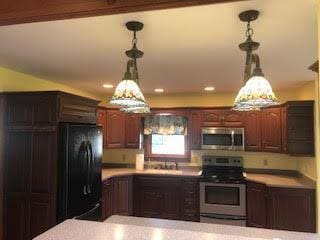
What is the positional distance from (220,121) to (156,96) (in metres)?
1.34

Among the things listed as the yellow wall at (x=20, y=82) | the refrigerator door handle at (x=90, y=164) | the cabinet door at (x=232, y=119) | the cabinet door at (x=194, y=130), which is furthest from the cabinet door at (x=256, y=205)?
the yellow wall at (x=20, y=82)

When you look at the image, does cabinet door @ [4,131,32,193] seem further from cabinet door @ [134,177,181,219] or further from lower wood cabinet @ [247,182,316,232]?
lower wood cabinet @ [247,182,316,232]

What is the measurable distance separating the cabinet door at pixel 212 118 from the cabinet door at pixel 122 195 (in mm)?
1611

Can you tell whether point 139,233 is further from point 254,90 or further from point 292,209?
point 292,209

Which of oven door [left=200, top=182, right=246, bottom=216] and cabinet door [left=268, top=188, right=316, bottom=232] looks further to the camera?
oven door [left=200, top=182, right=246, bottom=216]

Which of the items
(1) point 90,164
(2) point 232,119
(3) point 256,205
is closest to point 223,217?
(3) point 256,205

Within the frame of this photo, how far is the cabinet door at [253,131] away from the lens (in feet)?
15.0

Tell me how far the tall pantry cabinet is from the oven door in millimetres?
2352

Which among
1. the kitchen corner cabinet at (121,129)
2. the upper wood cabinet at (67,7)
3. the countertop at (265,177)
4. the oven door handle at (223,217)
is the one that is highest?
the upper wood cabinet at (67,7)

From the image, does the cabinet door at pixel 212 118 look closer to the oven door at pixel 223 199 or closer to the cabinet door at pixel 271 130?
the cabinet door at pixel 271 130

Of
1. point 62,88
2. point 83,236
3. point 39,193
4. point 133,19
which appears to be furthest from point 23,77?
point 83,236

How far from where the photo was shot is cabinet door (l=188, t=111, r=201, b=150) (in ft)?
16.1

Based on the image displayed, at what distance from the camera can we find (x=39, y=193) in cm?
306

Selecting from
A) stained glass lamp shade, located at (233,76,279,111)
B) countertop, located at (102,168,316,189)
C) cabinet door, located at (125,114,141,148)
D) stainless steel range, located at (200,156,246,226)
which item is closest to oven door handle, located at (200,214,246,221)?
stainless steel range, located at (200,156,246,226)
